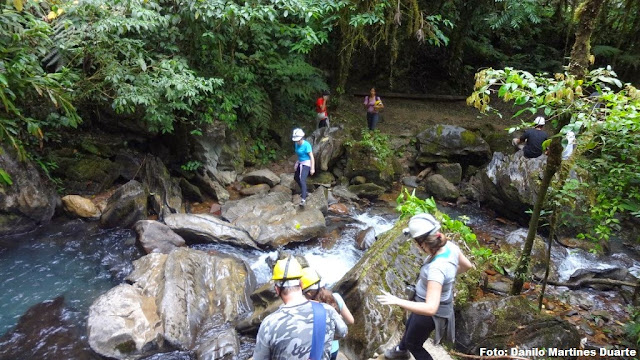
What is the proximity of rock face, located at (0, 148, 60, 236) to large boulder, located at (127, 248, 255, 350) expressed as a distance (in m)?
2.83

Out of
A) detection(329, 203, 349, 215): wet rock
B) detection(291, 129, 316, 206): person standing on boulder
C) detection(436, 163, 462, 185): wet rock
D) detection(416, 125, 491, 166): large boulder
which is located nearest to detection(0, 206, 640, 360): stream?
detection(329, 203, 349, 215): wet rock

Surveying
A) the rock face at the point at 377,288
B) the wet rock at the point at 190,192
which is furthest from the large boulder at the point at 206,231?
the rock face at the point at 377,288

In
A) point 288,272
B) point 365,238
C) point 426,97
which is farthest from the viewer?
point 426,97

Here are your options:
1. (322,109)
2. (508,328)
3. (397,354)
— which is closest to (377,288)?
(397,354)

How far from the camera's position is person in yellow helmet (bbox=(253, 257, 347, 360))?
7.99 feet

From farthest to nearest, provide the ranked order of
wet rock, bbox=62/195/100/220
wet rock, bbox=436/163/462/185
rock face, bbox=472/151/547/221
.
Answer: wet rock, bbox=436/163/462/185
rock face, bbox=472/151/547/221
wet rock, bbox=62/195/100/220

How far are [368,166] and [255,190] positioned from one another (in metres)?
3.33

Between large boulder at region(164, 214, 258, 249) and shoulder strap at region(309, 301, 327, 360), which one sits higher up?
shoulder strap at region(309, 301, 327, 360)

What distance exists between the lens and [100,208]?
8.43 metres

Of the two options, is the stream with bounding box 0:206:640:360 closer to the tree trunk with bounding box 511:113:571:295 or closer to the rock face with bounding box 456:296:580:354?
the tree trunk with bounding box 511:113:571:295

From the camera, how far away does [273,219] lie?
28.4 ft

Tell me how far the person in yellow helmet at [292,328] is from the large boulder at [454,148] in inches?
409

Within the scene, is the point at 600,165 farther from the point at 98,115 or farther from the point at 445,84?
the point at 445,84

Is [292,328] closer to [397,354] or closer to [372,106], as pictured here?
[397,354]
